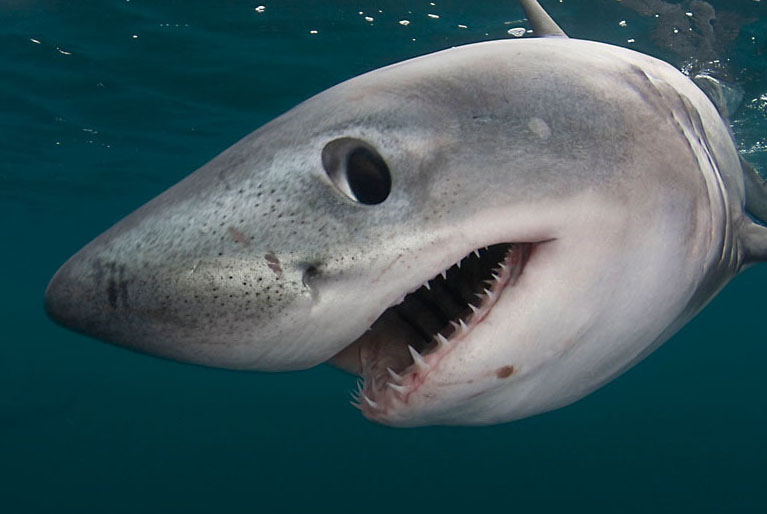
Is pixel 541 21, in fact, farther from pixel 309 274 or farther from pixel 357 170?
pixel 309 274

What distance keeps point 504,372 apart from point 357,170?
686mm

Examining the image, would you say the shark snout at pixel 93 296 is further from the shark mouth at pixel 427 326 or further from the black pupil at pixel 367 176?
the shark mouth at pixel 427 326

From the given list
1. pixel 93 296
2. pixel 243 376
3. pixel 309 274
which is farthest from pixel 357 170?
pixel 243 376

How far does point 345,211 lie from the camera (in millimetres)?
1353

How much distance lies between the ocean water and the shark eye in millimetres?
9786

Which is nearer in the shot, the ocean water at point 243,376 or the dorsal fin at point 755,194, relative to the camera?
the dorsal fin at point 755,194

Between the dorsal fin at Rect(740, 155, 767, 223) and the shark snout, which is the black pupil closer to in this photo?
the shark snout

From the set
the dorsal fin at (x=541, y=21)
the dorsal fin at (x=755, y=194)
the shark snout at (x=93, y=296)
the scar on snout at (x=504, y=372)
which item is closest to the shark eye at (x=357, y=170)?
the shark snout at (x=93, y=296)

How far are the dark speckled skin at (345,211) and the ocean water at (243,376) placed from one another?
939cm

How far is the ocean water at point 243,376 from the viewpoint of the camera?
11531 mm

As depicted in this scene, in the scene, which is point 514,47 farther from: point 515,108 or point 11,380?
point 11,380

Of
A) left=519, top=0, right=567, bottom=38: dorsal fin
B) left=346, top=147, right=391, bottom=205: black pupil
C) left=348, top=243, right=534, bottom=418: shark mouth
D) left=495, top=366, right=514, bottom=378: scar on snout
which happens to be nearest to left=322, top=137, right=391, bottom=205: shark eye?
left=346, top=147, right=391, bottom=205: black pupil

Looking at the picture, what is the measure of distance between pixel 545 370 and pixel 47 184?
26.2m

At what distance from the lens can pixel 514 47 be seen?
2.03 m
